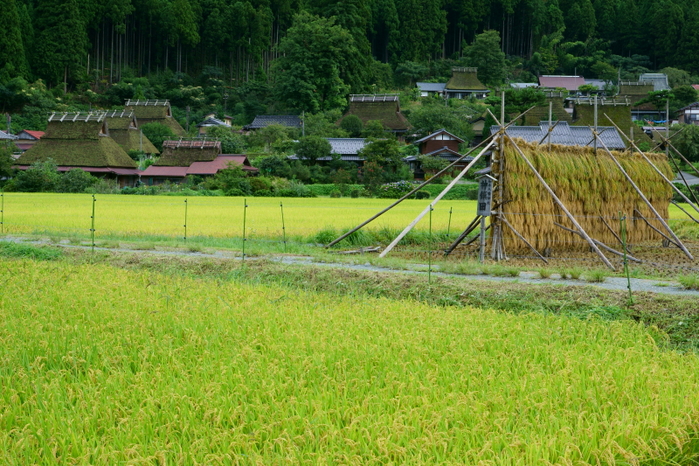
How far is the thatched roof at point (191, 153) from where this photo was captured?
4403 centimetres

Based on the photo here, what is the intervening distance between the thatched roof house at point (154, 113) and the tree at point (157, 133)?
4.33 ft

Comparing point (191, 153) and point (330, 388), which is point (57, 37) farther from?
point (330, 388)

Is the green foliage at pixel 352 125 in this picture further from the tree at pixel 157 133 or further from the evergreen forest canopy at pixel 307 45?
the tree at pixel 157 133

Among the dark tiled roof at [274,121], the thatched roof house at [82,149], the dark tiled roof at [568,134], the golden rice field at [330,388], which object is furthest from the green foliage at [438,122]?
the golden rice field at [330,388]

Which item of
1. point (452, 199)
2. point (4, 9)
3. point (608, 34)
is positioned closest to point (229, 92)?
point (4, 9)

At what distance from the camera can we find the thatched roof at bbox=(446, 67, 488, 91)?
60.6 metres

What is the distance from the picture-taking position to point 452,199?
3331 centimetres

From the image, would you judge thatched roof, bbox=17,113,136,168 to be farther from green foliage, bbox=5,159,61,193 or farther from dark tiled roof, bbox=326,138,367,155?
dark tiled roof, bbox=326,138,367,155

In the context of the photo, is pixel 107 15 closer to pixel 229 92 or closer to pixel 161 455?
pixel 229 92

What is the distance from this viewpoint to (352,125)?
47.8 meters

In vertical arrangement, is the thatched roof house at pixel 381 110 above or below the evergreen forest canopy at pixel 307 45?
below

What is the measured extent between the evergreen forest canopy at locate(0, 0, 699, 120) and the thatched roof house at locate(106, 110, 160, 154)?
7480 millimetres

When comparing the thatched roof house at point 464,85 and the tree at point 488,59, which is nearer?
the thatched roof house at point 464,85

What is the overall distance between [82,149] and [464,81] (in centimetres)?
3360
